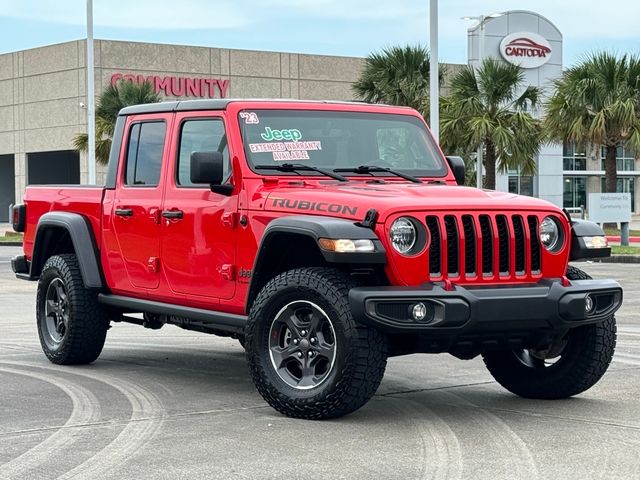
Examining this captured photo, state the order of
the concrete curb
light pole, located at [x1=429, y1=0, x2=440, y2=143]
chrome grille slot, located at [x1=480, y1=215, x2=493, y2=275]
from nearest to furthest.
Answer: chrome grille slot, located at [x1=480, y1=215, x2=493, y2=275], light pole, located at [x1=429, y1=0, x2=440, y2=143], the concrete curb

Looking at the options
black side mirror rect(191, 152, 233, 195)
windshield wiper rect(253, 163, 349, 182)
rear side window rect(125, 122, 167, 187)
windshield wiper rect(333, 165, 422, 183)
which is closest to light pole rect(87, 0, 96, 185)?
rear side window rect(125, 122, 167, 187)

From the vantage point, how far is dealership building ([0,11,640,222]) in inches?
2311

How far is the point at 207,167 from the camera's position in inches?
318

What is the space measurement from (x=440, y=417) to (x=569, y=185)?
6685 centimetres

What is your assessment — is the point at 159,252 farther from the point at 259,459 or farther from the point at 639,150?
the point at 639,150

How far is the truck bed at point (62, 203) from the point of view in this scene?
976 centimetres

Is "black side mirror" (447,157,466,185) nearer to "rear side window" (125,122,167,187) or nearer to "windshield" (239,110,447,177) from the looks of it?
"windshield" (239,110,447,177)

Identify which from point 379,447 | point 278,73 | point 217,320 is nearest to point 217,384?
point 217,320

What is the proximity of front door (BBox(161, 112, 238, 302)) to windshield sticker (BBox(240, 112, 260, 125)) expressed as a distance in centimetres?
15

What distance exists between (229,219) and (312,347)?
117 centimetres

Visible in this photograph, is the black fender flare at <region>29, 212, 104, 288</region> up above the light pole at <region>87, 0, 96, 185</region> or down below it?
below

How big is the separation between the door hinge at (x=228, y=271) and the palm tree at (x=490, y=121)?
99.7 feet

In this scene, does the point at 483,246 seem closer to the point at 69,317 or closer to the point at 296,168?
the point at 296,168

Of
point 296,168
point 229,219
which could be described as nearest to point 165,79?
point 296,168
